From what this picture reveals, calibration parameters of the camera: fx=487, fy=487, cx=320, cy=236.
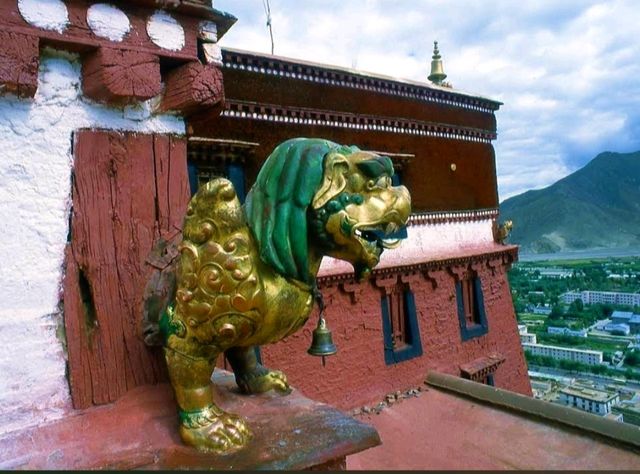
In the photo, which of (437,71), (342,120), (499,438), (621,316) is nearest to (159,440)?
(499,438)

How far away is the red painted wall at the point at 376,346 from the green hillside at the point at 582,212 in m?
81.7

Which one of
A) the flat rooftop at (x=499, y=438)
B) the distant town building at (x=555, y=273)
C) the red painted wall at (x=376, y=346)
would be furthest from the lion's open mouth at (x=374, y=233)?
the distant town building at (x=555, y=273)

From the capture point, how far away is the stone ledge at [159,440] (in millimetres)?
1566

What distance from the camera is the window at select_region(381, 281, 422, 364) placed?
27.4ft

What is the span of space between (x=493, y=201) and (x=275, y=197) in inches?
395

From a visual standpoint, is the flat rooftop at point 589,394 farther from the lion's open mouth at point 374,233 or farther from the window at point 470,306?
the lion's open mouth at point 374,233

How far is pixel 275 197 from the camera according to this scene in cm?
173

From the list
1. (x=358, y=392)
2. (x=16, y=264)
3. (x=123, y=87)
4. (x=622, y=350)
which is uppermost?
(x=123, y=87)

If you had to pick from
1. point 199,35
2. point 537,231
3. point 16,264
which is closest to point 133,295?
point 16,264

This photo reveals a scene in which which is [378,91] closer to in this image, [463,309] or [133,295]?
[463,309]

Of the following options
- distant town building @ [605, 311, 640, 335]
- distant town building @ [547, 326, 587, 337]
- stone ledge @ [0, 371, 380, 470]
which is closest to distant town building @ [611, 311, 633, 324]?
distant town building @ [605, 311, 640, 335]

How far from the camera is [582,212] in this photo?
8956 cm

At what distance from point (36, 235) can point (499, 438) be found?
5411mm

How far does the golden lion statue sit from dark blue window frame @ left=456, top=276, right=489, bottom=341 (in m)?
8.32
